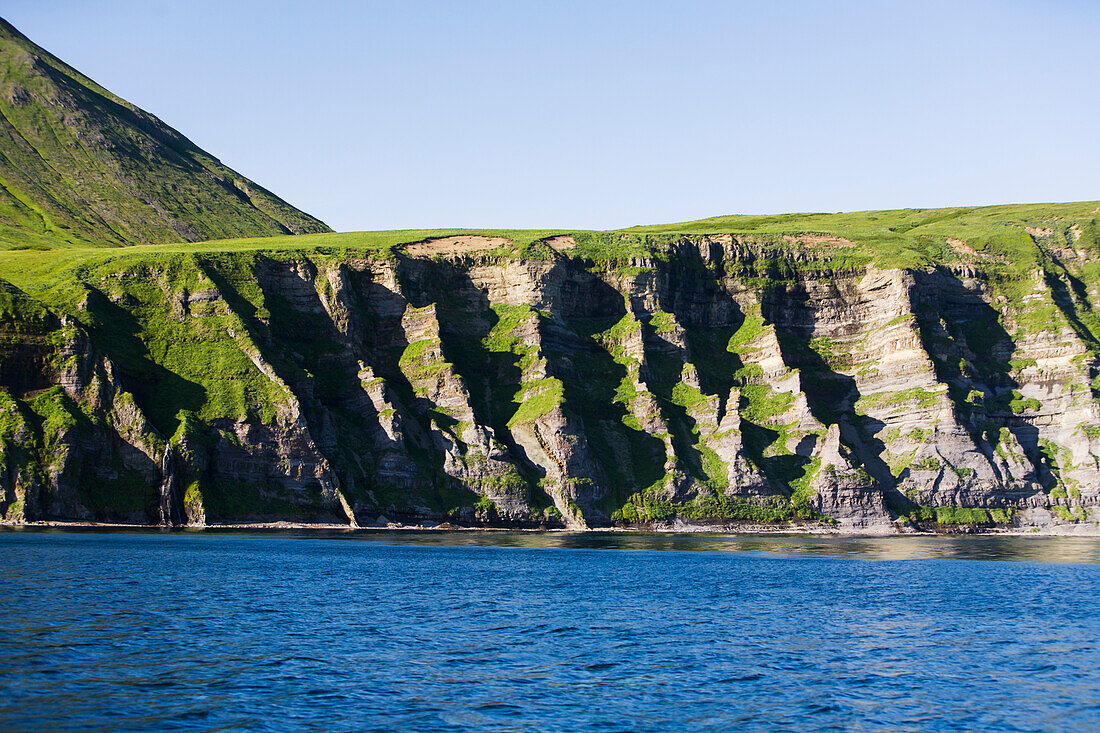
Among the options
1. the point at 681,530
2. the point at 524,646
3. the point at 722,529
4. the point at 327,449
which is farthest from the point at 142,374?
the point at 524,646

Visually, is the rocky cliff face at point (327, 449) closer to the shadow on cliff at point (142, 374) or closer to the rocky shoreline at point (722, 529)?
the shadow on cliff at point (142, 374)

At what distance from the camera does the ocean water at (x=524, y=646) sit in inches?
1439

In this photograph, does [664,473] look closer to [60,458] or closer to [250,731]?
[60,458]

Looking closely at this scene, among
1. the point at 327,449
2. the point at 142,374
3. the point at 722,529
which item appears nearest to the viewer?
the point at 142,374

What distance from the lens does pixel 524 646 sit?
51.1m

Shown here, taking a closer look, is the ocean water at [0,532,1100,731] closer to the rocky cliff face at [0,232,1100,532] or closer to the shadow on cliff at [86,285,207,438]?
the rocky cliff face at [0,232,1100,532]

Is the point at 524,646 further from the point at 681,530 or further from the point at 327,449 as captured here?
the point at 681,530

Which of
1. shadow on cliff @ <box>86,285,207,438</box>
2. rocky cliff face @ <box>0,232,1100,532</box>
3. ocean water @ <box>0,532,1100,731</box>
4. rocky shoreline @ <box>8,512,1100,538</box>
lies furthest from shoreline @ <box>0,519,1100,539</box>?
ocean water @ <box>0,532,1100,731</box>

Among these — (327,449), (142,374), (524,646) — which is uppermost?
(142,374)

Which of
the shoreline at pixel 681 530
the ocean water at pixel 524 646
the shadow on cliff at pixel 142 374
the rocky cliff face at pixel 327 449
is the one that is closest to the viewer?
the ocean water at pixel 524 646

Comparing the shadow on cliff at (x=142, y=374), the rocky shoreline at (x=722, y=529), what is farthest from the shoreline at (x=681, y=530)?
the shadow on cliff at (x=142, y=374)

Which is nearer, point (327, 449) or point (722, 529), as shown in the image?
point (327, 449)

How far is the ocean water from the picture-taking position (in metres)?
36.6

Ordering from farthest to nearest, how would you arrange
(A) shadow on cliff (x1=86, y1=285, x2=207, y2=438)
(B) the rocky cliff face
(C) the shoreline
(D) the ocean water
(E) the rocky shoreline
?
(A) shadow on cliff (x1=86, y1=285, x2=207, y2=438) → (E) the rocky shoreline → (C) the shoreline → (B) the rocky cliff face → (D) the ocean water
